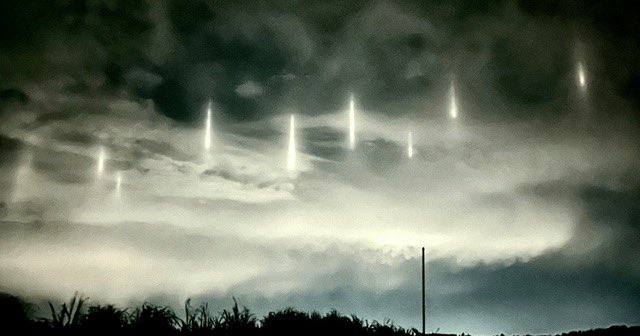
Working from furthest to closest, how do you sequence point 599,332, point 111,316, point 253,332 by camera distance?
point 599,332 → point 253,332 → point 111,316

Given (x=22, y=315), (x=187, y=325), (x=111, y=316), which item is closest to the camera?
(x=22, y=315)

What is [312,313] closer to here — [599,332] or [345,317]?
[345,317]

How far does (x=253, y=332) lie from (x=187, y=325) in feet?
7.03

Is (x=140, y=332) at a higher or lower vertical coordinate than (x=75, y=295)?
lower

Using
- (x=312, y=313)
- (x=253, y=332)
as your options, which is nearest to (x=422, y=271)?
(x=312, y=313)

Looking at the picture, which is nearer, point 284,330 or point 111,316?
point 111,316

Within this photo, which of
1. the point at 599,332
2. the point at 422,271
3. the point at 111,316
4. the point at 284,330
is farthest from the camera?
the point at 422,271

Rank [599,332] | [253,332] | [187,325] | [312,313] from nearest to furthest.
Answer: [187,325], [253,332], [312,313], [599,332]

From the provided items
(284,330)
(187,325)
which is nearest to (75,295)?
(187,325)

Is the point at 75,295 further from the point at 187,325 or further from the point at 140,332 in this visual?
the point at 187,325

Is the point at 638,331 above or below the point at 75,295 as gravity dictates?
below

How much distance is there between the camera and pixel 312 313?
1756 centimetres

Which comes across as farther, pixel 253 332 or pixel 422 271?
pixel 422 271

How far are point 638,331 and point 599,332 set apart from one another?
1.51 m
